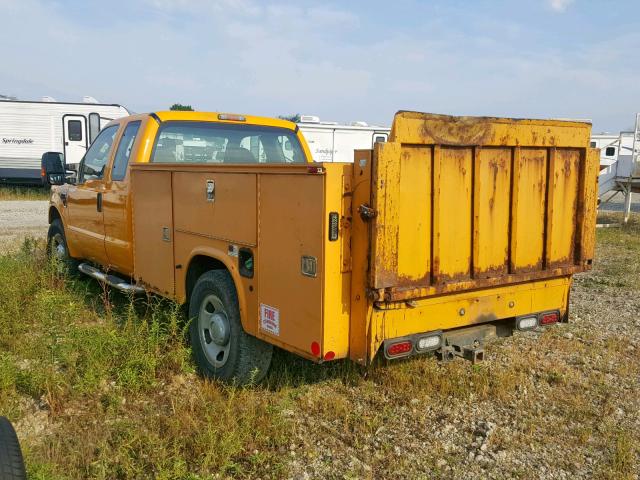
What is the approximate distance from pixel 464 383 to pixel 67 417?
289 centimetres

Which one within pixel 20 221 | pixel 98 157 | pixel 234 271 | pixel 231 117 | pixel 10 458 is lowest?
pixel 20 221

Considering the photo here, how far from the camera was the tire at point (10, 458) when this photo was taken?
2609 mm

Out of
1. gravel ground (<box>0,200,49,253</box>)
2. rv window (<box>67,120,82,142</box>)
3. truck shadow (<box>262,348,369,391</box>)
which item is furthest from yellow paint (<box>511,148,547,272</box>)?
rv window (<box>67,120,82,142</box>)

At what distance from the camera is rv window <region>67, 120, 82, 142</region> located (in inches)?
783

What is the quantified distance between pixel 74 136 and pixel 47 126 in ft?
3.25

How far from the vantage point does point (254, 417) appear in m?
3.76

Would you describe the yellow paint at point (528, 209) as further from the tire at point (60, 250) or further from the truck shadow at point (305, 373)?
the tire at point (60, 250)

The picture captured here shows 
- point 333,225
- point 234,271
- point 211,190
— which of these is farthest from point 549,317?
point 211,190

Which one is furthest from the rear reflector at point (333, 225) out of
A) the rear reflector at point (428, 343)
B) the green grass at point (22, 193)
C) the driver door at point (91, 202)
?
the green grass at point (22, 193)

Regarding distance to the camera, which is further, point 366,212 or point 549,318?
point 549,318

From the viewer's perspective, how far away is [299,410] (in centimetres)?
411

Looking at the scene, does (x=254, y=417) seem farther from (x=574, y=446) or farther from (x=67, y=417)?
(x=574, y=446)

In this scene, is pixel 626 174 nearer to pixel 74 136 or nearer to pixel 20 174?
pixel 74 136

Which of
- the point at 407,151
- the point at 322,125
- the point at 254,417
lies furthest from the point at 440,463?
the point at 322,125
